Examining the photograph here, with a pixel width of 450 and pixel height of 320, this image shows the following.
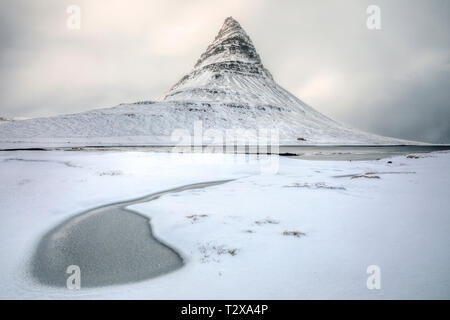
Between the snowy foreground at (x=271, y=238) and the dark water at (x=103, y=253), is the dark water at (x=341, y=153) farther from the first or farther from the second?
the dark water at (x=103, y=253)

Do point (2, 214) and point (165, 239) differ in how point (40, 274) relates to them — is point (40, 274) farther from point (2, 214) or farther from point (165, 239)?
point (2, 214)

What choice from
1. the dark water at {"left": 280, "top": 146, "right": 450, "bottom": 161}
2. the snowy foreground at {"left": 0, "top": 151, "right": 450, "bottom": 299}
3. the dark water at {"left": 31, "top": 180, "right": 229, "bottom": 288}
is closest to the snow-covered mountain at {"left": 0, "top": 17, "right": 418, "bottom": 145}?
the dark water at {"left": 280, "top": 146, "right": 450, "bottom": 161}

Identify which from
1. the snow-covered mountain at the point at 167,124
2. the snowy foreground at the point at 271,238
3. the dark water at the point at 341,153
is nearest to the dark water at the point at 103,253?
the snowy foreground at the point at 271,238

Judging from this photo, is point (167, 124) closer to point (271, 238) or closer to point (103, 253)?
point (103, 253)

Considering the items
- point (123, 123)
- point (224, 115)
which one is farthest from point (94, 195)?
point (224, 115)

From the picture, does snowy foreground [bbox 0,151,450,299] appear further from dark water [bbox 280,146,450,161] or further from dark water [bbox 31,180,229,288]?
dark water [bbox 280,146,450,161]

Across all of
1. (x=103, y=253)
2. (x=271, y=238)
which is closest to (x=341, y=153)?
(x=271, y=238)
